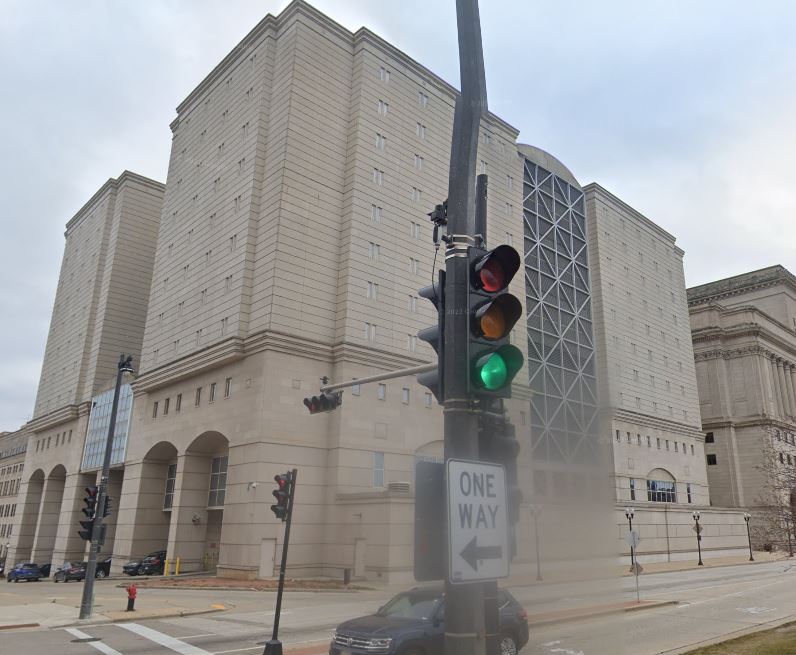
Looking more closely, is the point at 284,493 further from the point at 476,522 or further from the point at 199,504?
the point at 199,504

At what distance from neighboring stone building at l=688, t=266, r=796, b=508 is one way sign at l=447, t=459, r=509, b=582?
305 ft

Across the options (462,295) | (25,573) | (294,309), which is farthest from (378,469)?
(462,295)

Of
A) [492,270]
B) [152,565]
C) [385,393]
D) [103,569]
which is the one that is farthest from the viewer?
[103,569]

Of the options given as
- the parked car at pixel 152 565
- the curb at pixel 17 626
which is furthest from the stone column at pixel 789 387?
the curb at pixel 17 626

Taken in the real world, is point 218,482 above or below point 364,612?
above

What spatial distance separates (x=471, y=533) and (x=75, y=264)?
85.5 meters

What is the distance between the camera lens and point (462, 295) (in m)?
5.45

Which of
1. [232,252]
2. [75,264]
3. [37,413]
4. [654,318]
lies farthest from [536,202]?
[37,413]

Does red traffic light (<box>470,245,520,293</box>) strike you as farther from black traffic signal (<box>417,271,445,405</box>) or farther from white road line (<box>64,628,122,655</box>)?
white road line (<box>64,628,122,655</box>)

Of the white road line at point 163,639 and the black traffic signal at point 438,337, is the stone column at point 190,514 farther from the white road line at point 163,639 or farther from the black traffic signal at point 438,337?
the black traffic signal at point 438,337

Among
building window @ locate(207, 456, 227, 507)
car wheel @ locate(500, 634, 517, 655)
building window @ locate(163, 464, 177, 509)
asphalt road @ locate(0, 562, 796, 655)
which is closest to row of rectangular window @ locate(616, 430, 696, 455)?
asphalt road @ locate(0, 562, 796, 655)

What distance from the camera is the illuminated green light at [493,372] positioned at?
16.6 ft

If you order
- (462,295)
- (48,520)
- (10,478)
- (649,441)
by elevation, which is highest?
(649,441)

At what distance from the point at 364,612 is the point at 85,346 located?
55.6 meters
